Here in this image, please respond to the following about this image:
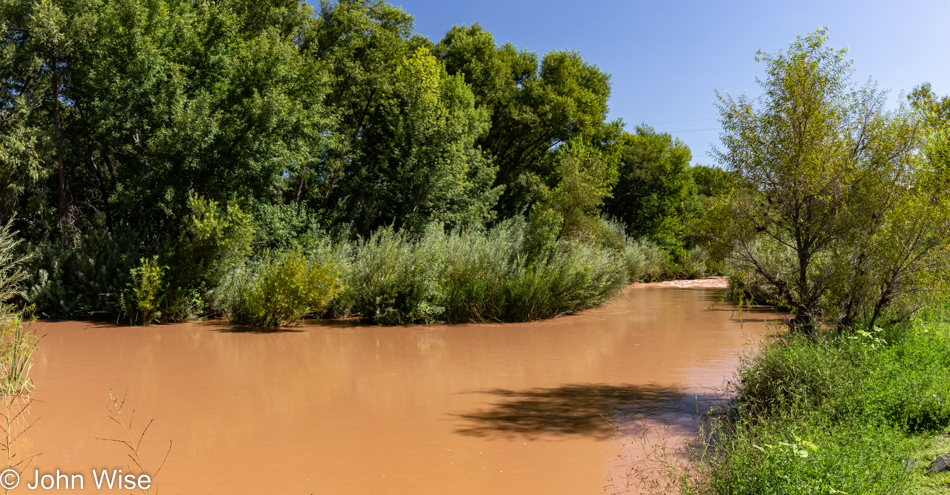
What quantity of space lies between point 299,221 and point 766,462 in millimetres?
19830

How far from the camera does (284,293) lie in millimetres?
16016

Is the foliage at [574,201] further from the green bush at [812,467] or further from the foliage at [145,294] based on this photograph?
the green bush at [812,467]

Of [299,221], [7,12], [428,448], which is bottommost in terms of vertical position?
[428,448]

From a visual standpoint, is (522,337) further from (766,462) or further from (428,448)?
(766,462)

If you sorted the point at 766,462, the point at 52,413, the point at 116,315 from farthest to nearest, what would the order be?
the point at 116,315 → the point at 52,413 → the point at 766,462

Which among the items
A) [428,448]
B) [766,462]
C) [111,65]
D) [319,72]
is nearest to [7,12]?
[111,65]

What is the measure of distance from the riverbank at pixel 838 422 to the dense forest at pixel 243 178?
422 inches

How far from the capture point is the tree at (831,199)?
27.9 feet

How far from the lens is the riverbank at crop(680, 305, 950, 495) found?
166 inches

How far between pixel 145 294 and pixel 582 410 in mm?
12201

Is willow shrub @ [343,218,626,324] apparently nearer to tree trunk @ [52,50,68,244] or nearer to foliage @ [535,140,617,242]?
foliage @ [535,140,617,242]

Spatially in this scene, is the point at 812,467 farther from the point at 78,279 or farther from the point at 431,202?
the point at 431,202

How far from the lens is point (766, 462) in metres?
4.26

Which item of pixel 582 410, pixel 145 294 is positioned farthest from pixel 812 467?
pixel 145 294
